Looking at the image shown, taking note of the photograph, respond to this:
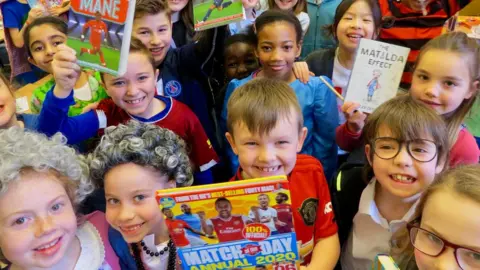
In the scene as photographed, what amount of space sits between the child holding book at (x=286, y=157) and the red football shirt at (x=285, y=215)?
328 mm

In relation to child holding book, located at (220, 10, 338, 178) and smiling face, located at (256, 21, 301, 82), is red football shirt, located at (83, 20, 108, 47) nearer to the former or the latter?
child holding book, located at (220, 10, 338, 178)

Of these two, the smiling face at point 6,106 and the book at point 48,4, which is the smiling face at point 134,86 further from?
the book at point 48,4

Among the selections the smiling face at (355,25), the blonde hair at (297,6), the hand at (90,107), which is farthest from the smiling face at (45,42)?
the smiling face at (355,25)

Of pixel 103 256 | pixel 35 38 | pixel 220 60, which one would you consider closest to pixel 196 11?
pixel 220 60

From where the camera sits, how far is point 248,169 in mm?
1386

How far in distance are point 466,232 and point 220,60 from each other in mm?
1871

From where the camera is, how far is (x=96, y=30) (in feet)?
4.44

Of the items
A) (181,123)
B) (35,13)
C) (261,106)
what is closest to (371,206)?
(261,106)

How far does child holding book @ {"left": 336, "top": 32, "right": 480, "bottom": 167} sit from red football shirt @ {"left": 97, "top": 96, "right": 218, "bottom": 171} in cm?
67

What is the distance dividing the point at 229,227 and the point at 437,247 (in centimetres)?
52

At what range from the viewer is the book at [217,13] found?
1963mm

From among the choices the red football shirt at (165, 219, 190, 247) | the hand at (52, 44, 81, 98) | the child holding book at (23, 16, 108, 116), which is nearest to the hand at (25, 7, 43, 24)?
the child holding book at (23, 16, 108, 116)

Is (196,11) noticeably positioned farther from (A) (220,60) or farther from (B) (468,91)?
(B) (468,91)

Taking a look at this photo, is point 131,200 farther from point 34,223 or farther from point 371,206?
point 371,206
